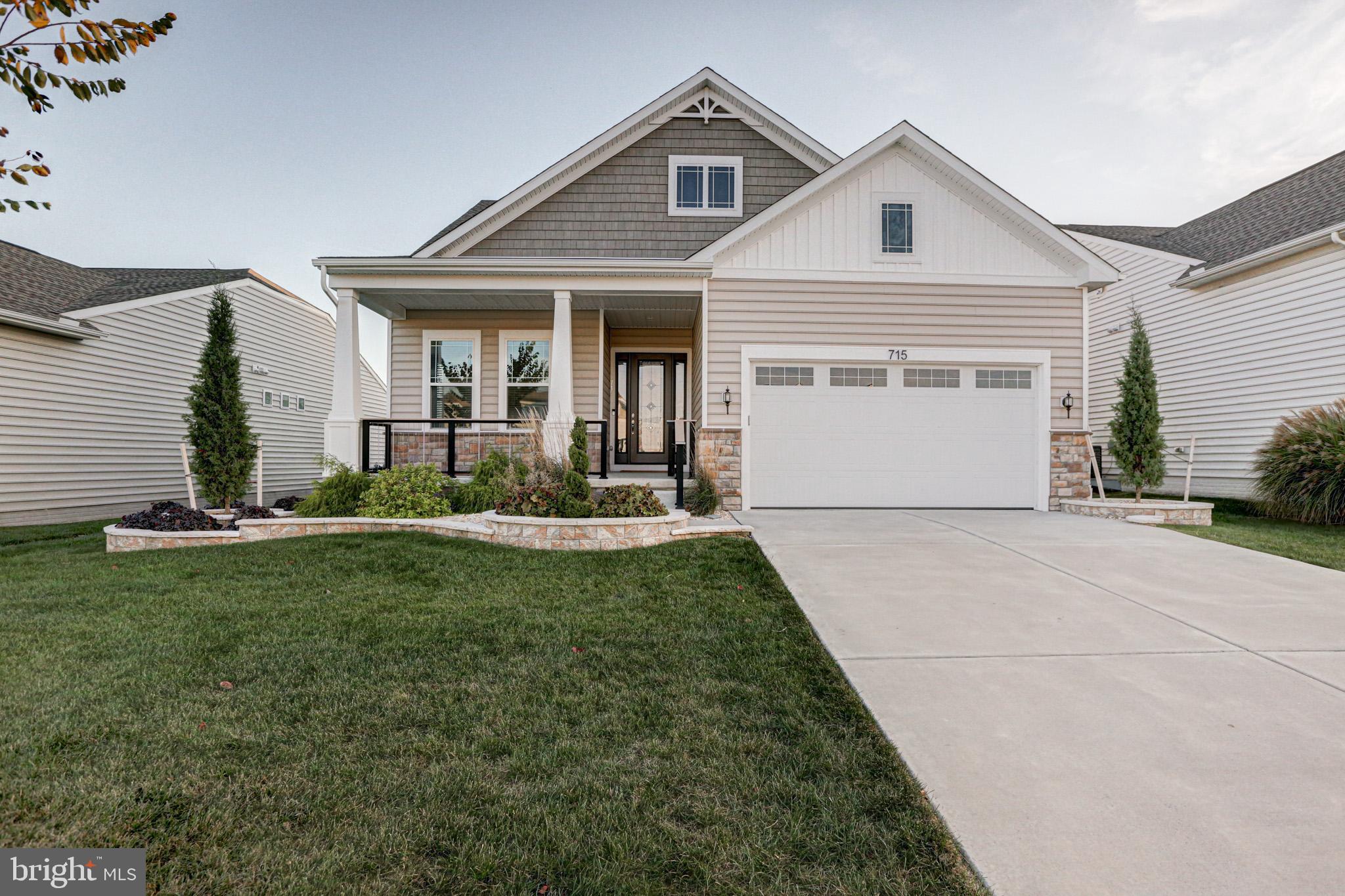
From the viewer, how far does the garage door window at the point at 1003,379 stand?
29.0 feet

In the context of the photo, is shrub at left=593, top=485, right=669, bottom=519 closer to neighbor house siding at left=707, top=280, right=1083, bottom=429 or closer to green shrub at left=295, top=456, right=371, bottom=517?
neighbor house siding at left=707, top=280, right=1083, bottom=429

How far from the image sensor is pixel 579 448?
7.29 meters

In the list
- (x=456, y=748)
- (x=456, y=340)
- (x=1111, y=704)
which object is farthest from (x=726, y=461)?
(x=456, y=748)

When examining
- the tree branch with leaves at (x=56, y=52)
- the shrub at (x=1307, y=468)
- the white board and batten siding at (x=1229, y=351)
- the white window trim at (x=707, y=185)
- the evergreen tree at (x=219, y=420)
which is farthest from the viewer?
the white window trim at (x=707, y=185)

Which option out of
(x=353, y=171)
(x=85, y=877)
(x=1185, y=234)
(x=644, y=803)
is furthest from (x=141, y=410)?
(x=1185, y=234)

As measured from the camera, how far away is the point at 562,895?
162 centimetres

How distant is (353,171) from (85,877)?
47.4ft

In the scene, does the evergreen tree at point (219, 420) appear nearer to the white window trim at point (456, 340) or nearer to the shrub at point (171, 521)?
the shrub at point (171, 521)

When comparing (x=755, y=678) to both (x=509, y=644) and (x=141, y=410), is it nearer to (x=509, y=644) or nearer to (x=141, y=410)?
(x=509, y=644)

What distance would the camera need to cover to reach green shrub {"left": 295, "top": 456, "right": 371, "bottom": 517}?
738 cm

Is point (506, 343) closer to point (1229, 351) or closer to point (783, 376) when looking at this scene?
point (783, 376)

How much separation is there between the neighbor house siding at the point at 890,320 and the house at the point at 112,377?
17.8 ft

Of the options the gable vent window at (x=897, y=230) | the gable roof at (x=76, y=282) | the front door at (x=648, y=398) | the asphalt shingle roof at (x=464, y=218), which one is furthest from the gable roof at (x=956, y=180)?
the gable roof at (x=76, y=282)

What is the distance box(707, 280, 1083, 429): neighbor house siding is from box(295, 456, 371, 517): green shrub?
15.4 ft
